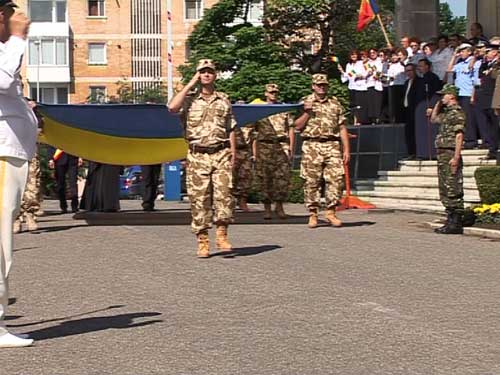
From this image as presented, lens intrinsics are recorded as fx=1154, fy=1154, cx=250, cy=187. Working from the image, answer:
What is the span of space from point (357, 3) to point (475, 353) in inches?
1714

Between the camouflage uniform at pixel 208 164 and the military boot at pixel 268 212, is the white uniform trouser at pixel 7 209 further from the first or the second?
the military boot at pixel 268 212

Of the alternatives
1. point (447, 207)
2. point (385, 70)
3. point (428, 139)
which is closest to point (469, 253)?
point (447, 207)

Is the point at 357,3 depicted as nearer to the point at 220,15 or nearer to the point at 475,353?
the point at 220,15

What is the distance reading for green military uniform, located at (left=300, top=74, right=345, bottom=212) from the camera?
16.8 meters

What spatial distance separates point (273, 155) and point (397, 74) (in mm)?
7643

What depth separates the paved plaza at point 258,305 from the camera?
24.8 ft

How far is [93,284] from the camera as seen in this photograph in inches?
441

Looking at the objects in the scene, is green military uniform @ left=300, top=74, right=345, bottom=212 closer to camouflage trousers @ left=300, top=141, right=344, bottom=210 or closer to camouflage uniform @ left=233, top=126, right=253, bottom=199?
camouflage trousers @ left=300, top=141, right=344, bottom=210

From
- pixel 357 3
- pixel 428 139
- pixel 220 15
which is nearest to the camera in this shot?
pixel 428 139

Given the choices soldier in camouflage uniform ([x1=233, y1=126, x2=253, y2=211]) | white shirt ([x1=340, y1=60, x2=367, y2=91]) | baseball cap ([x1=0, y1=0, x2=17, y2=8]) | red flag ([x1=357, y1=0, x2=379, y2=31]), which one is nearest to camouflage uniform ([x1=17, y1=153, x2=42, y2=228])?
soldier in camouflage uniform ([x1=233, y1=126, x2=253, y2=211])

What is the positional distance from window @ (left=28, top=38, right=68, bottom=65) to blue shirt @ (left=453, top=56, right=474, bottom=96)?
Result: 52.6m

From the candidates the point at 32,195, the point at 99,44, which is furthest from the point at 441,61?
the point at 99,44

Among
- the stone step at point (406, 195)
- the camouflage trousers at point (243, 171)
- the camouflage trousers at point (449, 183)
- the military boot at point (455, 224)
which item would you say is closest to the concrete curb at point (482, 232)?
the military boot at point (455, 224)

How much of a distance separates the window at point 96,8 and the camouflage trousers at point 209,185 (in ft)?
199
